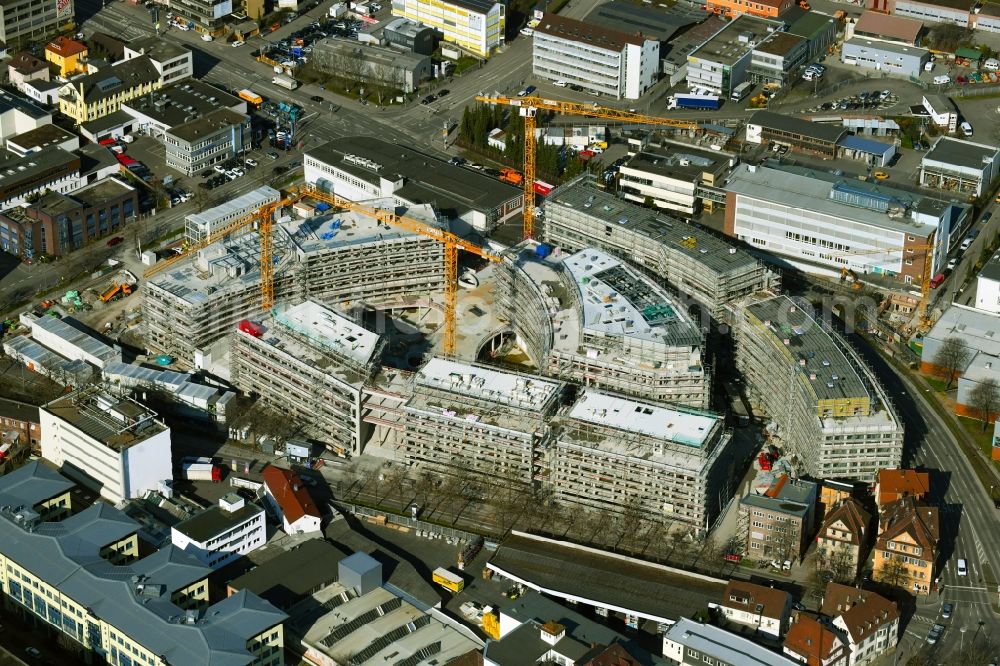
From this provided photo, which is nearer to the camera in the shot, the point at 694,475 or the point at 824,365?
the point at 694,475

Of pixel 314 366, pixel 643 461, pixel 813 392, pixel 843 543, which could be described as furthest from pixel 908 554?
pixel 314 366

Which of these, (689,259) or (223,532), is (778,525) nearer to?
(689,259)

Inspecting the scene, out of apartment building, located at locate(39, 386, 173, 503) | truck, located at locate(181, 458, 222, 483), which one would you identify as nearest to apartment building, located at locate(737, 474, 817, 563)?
truck, located at locate(181, 458, 222, 483)

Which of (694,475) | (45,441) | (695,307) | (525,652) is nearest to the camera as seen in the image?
(525,652)

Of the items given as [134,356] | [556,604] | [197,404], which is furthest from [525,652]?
[134,356]

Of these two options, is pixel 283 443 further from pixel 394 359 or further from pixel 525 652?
pixel 525 652

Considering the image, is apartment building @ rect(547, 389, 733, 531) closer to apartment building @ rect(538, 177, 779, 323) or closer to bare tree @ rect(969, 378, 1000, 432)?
apartment building @ rect(538, 177, 779, 323)

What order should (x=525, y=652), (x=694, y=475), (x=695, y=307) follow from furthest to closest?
(x=695, y=307)
(x=694, y=475)
(x=525, y=652)
